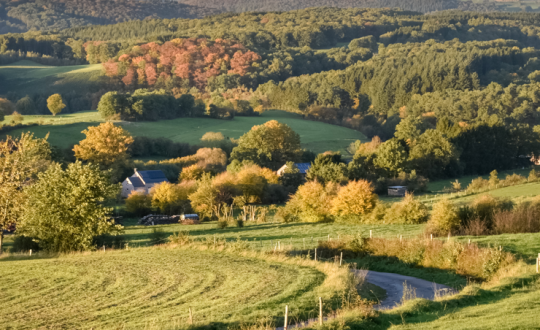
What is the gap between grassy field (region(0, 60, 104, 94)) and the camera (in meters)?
156

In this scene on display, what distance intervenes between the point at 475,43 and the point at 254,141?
115605 millimetres

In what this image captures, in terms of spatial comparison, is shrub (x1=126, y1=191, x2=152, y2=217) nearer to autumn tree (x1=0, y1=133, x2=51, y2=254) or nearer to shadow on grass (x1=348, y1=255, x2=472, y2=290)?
autumn tree (x1=0, y1=133, x2=51, y2=254)

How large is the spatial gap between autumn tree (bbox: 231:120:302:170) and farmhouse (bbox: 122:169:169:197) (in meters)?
12.1

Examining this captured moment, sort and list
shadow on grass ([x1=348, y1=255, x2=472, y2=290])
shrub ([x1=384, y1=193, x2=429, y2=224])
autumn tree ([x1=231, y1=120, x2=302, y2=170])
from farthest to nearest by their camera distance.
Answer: autumn tree ([x1=231, y1=120, x2=302, y2=170]) < shrub ([x1=384, y1=193, x2=429, y2=224]) < shadow on grass ([x1=348, y1=255, x2=472, y2=290])

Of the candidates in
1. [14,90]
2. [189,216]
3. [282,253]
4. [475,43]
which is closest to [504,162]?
[189,216]

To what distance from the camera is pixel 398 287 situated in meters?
25.1

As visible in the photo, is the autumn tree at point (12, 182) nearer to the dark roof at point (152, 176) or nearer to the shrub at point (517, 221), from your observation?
the shrub at point (517, 221)

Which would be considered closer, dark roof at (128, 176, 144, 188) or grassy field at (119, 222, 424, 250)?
grassy field at (119, 222, 424, 250)

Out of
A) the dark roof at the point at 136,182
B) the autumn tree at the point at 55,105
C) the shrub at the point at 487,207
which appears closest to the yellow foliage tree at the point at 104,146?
the dark roof at the point at 136,182

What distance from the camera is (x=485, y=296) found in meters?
20.2

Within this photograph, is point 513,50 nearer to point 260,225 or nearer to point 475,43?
point 475,43

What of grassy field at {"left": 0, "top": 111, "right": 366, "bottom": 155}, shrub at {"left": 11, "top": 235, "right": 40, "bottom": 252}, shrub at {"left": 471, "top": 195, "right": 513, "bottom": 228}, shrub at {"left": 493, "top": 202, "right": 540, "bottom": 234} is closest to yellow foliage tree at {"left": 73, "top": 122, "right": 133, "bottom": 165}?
grassy field at {"left": 0, "top": 111, "right": 366, "bottom": 155}

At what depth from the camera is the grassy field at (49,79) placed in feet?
513

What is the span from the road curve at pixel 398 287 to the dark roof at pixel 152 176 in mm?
52541
